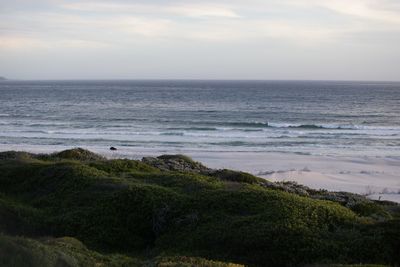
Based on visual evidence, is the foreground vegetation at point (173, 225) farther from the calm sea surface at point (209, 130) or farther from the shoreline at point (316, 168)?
the calm sea surface at point (209, 130)

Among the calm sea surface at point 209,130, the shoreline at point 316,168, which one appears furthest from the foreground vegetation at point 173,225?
the calm sea surface at point 209,130

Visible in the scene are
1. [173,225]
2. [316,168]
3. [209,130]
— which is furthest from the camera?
[209,130]

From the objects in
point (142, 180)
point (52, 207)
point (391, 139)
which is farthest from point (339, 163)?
point (52, 207)

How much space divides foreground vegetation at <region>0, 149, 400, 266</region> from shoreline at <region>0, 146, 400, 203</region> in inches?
549

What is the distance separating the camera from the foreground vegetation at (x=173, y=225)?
10.6m

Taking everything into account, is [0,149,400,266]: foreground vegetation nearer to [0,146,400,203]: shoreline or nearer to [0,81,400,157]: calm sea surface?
[0,146,400,203]: shoreline

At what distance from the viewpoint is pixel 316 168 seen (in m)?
36.9

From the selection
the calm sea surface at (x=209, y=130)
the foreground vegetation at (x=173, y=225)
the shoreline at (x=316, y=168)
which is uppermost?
the foreground vegetation at (x=173, y=225)

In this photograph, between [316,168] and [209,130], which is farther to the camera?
[209,130]

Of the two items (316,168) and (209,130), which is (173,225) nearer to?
(316,168)

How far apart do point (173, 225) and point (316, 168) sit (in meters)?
25.3

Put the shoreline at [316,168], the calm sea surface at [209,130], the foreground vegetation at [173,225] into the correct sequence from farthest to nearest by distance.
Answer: the calm sea surface at [209,130], the shoreline at [316,168], the foreground vegetation at [173,225]

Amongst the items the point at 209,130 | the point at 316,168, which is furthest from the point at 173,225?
the point at 209,130

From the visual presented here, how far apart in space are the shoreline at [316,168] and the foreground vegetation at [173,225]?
14.0 meters
